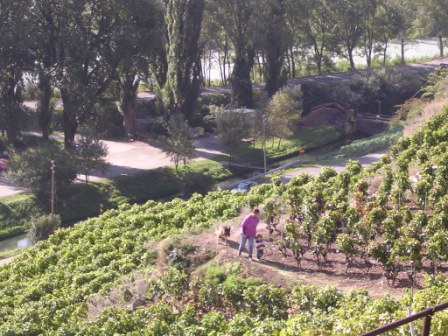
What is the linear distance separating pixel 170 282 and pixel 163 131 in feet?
88.7

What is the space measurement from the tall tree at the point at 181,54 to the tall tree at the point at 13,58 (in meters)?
6.76

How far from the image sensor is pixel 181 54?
3594 centimetres

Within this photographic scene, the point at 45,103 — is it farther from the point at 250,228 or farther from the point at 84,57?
the point at 250,228

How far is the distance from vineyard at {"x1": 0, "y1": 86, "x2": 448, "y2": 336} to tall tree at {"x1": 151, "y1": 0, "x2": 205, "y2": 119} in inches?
705

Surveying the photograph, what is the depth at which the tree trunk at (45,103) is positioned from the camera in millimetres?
33875

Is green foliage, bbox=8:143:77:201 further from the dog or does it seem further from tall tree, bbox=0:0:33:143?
the dog

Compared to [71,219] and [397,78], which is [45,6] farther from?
[397,78]

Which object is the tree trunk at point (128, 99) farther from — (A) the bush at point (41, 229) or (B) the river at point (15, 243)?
(A) the bush at point (41, 229)

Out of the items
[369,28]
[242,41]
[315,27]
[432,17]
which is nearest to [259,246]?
[242,41]

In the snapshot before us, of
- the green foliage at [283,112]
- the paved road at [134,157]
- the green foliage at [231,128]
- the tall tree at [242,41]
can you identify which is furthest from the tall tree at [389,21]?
the green foliage at [231,128]

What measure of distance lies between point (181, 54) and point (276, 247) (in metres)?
22.9

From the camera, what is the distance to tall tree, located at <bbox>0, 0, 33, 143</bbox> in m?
32.4

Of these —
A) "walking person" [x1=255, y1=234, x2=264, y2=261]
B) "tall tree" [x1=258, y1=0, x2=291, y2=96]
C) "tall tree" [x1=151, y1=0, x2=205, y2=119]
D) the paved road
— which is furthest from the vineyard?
"tall tree" [x1=258, y1=0, x2=291, y2=96]

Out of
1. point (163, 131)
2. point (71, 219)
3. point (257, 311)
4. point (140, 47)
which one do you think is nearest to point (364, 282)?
point (257, 311)
